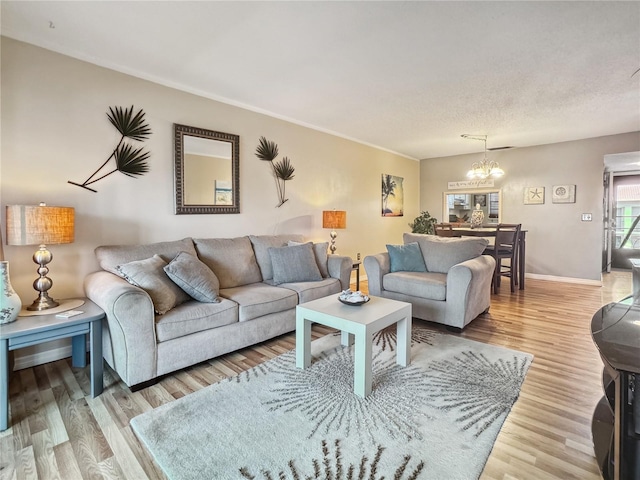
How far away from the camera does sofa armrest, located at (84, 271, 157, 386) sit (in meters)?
2.04

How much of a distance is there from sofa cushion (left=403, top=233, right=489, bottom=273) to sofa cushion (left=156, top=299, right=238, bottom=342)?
2.35 meters

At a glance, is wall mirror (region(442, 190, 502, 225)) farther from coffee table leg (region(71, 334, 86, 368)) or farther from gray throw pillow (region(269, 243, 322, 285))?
coffee table leg (region(71, 334, 86, 368))

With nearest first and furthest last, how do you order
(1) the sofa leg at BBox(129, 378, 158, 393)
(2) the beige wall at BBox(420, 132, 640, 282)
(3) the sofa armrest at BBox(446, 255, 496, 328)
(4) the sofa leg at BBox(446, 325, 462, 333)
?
(1) the sofa leg at BBox(129, 378, 158, 393) < (3) the sofa armrest at BBox(446, 255, 496, 328) < (4) the sofa leg at BBox(446, 325, 462, 333) < (2) the beige wall at BBox(420, 132, 640, 282)

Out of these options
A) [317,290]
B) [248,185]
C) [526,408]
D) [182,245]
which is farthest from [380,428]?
[248,185]

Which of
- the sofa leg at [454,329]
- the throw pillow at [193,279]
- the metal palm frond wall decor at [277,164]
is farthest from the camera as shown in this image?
the metal palm frond wall decor at [277,164]

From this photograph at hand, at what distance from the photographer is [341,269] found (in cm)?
359

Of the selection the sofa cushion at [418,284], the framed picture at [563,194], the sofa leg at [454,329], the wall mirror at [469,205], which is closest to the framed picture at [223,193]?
the sofa cushion at [418,284]

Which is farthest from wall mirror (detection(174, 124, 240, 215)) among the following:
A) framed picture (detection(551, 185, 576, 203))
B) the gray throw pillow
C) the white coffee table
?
framed picture (detection(551, 185, 576, 203))

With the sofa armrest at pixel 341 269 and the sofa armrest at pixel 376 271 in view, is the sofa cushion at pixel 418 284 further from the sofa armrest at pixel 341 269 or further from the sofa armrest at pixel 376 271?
the sofa armrest at pixel 341 269

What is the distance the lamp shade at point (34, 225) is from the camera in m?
2.02

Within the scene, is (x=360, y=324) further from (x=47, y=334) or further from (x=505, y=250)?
(x=505, y=250)

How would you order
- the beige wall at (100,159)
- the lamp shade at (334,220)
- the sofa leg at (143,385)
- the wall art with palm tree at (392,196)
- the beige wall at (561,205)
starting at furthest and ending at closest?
the wall art with palm tree at (392,196)
the beige wall at (561,205)
the lamp shade at (334,220)
the beige wall at (100,159)
the sofa leg at (143,385)

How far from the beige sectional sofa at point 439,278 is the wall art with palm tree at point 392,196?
2159mm

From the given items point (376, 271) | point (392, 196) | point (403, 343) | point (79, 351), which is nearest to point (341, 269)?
point (376, 271)
